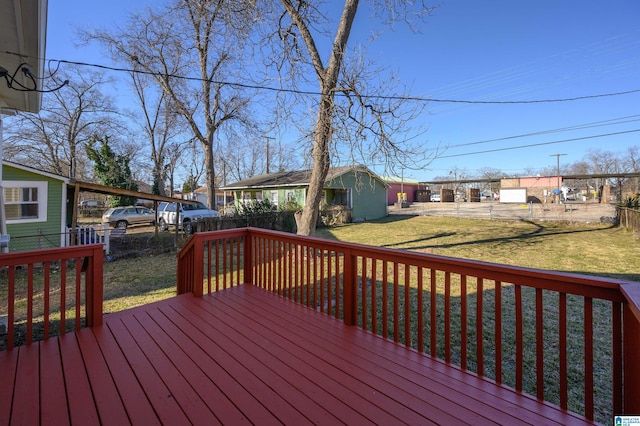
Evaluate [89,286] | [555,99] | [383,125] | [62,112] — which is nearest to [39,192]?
[89,286]

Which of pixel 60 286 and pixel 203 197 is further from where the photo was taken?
pixel 203 197

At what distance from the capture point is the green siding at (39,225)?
8297 mm

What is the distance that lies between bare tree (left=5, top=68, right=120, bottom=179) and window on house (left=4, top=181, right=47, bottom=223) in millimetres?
14251

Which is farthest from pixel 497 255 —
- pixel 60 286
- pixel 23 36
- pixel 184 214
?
pixel 184 214

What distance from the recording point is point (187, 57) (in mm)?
13812

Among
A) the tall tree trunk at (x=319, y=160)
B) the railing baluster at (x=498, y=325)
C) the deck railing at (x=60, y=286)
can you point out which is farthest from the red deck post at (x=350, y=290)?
the tall tree trunk at (x=319, y=160)

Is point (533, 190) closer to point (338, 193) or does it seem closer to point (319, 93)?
point (338, 193)

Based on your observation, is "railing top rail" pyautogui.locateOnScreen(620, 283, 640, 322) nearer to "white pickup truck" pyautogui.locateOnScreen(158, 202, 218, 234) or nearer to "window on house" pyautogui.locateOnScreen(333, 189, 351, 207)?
"white pickup truck" pyautogui.locateOnScreen(158, 202, 218, 234)

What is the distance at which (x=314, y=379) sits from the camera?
199cm

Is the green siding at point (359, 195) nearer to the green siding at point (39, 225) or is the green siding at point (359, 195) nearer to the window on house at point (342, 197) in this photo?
the window on house at point (342, 197)

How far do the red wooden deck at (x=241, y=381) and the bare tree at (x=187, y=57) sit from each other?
33.9 feet

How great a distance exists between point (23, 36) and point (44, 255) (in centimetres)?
226

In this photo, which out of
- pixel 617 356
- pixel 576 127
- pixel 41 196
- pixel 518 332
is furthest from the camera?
pixel 576 127

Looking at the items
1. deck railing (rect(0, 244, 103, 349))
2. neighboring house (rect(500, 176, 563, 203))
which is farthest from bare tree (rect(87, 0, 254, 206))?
neighboring house (rect(500, 176, 563, 203))
